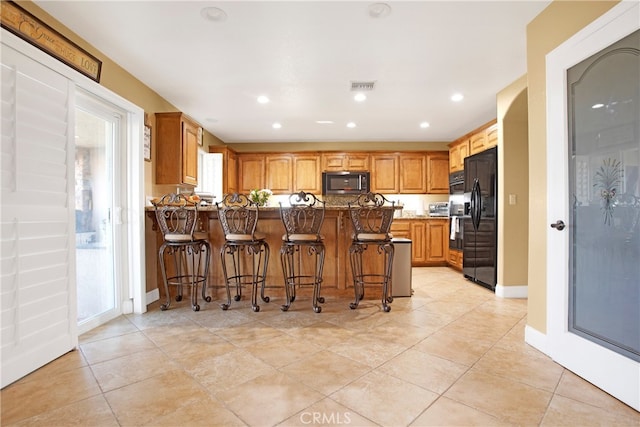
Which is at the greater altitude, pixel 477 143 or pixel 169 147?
pixel 477 143

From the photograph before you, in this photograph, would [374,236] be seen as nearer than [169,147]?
Yes

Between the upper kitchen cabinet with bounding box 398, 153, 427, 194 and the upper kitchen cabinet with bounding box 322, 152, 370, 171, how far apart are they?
2.34 ft

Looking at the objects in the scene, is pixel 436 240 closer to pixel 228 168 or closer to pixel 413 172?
pixel 413 172

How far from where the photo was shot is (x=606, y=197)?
1.68 meters

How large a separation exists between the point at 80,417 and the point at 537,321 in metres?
2.84

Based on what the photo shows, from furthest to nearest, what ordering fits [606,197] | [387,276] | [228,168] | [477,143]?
1. [228,168]
2. [477,143]
3. [387,276]
4. [606,197]

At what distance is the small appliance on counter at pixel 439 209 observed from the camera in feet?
18.6

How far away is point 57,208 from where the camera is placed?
2.05 metres

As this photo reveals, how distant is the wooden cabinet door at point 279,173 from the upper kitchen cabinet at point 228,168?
61 cm

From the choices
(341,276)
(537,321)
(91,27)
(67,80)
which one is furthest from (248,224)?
(537,321)

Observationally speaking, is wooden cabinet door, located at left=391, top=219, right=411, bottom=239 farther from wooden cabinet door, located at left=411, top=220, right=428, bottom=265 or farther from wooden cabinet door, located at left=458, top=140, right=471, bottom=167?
wooden cabinet door, located at left=458, top=140, right=471, bottom=167

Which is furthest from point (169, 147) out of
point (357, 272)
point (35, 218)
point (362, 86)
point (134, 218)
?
point (357, 272)

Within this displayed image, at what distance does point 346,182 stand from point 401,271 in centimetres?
269
